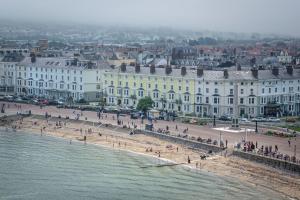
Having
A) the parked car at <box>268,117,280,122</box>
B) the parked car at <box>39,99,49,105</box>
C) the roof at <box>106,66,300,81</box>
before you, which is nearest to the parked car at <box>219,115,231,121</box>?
the parked car at <box>268,117,280,122</box>

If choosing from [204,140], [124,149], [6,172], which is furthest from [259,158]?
[6,172]

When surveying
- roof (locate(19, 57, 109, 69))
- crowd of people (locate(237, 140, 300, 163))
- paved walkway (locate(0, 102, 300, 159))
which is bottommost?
crowd of people (locate(237, 140, 300, 163))

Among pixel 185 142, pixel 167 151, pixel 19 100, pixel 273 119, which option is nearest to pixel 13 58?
pixel 19 100

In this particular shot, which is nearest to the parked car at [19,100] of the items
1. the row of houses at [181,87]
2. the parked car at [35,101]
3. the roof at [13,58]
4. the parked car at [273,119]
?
the parked car at [35,101]

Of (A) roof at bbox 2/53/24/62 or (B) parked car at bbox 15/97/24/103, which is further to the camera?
(A) roof at bbox 2/53/24/62

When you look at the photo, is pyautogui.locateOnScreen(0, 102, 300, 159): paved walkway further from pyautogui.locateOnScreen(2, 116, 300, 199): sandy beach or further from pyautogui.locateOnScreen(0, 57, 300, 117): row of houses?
pyautogui.locateOnScreen(0, 57, 300, 117): row of houses

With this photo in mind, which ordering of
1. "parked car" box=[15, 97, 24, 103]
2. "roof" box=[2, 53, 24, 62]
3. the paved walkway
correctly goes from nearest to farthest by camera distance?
the paved walkway
"parked car" box=[15, 97, 24, 103]
"roof" box=[2, 53, 24, 62]

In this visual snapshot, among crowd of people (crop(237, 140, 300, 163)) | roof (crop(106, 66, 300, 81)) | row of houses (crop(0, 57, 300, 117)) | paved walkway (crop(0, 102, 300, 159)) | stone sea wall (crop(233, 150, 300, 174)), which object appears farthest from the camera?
roof (crop(106, 66, 300, 81))

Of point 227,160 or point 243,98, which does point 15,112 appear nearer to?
point 243,98
